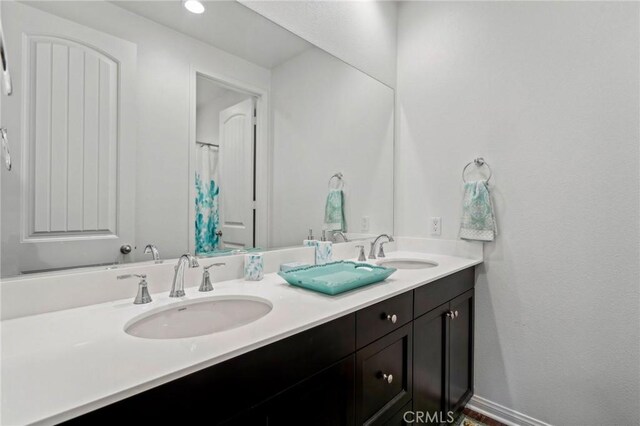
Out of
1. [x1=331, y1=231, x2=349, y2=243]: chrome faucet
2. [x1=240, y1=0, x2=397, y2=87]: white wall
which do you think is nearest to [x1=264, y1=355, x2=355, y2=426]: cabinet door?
[x1=331, y1=231, x2=349, y2=243]: chrome faucet

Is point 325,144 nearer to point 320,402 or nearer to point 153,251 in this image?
point 153,251

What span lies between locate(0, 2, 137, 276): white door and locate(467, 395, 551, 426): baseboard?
1994mm

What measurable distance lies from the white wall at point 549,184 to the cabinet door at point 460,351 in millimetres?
76

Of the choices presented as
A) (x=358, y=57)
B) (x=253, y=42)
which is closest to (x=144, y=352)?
(x=253, y=42)

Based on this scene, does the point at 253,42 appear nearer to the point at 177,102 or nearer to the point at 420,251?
the point at 177,102

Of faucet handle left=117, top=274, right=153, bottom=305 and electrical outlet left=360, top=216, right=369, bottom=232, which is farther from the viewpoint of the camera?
electrical outlet left=360, top=216, right=369, bottom=232

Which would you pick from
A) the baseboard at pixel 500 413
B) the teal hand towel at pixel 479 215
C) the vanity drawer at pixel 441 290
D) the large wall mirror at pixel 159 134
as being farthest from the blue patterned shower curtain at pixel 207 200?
the baseboard at pixel 500 413

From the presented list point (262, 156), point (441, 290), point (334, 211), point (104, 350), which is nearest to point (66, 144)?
point (104, 350)

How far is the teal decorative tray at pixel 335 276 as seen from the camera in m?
1.08

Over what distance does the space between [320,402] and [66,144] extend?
104 cm

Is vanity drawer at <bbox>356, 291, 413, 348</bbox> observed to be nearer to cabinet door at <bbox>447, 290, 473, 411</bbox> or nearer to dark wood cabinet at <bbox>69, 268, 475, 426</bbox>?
dark wood cabinet at <bbox>69, 268, 475, 426</bbox>

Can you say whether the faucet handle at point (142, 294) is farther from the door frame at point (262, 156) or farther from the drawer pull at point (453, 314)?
the drawer pull at point (453, 314)

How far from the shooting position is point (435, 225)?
199 centimetres

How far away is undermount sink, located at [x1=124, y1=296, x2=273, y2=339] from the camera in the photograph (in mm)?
900
